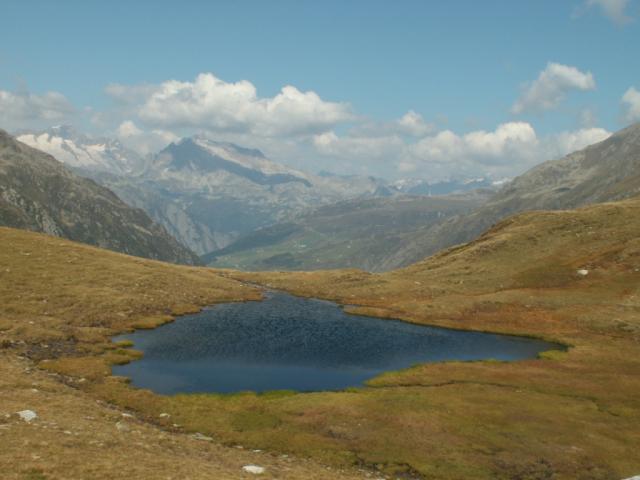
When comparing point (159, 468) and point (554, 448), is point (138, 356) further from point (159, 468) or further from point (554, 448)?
point (554, 448)

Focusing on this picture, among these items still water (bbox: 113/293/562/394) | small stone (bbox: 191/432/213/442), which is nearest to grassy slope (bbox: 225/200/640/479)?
still water (bbox: 113/293/562/394)

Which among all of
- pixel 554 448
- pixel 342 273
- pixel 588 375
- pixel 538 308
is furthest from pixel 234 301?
pixel 554 448

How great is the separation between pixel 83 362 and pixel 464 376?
44.8 m

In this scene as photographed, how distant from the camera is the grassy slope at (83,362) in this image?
28500 mm

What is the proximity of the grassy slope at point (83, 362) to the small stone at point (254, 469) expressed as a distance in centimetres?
50

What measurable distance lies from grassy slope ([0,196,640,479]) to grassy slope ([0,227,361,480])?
2.06 ft

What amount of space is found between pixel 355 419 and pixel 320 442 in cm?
575

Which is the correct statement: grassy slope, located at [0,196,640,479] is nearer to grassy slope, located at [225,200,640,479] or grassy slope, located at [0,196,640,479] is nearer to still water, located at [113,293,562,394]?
grassy slope, located at [225,200,640,479]

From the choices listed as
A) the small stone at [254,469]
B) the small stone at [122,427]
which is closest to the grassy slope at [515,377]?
the small stone at [254,469]

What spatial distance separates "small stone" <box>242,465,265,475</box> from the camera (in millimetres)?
31672

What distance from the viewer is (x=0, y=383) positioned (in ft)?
142

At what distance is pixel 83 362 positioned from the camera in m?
57.0

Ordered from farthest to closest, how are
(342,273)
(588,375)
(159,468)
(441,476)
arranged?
1. (342,273)
2. (588,375)
3. (441,476)
4. (159,468)

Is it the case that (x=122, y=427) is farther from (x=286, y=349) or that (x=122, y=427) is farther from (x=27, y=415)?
(x=286, y=349)
